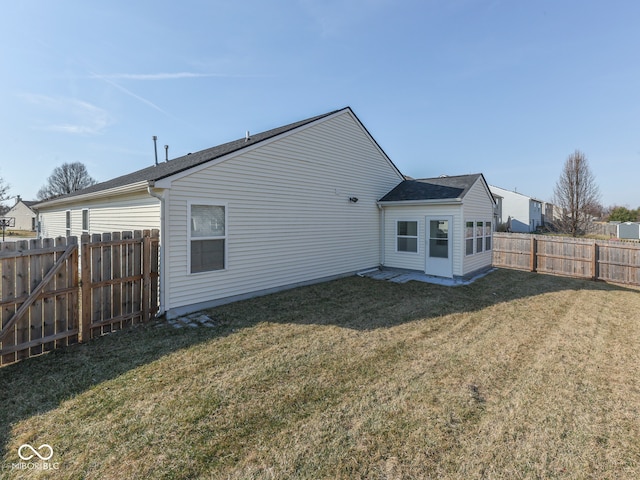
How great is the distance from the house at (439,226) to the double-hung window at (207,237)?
6.84 meters

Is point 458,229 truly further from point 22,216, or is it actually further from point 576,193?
point 22,216

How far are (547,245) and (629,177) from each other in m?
16.9

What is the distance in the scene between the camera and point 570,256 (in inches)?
472

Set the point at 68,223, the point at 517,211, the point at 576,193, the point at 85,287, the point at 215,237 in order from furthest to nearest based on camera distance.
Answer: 1. the point at 517,211
2. the point at 576,193
3. the point at 68,223
4. the point at 215,237
5. the point at 85,287

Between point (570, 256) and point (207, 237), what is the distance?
14.0 metres

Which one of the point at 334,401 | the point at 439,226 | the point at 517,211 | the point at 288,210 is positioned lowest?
the point at 334,401

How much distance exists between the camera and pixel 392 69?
11867mm

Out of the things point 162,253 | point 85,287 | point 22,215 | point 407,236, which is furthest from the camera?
point 22,215

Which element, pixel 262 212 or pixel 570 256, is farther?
pixel 570 256

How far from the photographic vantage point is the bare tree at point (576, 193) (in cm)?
2094

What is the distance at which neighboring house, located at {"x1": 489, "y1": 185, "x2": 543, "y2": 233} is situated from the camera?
1420 inches

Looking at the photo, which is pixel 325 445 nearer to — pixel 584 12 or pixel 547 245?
pixel 584 12

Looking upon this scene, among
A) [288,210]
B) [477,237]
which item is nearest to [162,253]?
[288,210]

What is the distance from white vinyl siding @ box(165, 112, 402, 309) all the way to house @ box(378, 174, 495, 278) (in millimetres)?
787
